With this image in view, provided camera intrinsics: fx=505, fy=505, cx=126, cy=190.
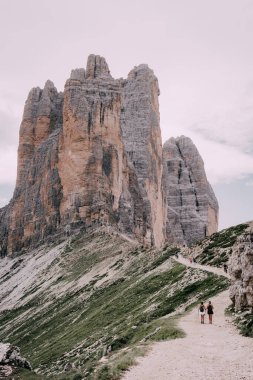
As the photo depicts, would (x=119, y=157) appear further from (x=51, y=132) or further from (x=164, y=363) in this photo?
(x=164, y=363)

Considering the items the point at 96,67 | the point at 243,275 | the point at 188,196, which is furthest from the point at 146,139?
the point at 243,275

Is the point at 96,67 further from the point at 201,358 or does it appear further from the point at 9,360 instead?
the point at 201,358

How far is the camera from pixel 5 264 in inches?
5177

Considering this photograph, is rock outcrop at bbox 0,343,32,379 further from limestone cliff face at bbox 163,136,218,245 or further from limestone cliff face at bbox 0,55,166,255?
limestone cliff face at bbox 163,136,218,245

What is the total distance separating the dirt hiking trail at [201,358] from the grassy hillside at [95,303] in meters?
0.87

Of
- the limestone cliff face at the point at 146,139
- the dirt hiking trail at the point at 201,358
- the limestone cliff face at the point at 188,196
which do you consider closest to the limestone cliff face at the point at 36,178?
the limestone cliff face at the point at 146,139

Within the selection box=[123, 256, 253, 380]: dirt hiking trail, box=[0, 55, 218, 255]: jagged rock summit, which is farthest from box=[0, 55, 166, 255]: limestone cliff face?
box=[123, 256, 253, 380]: dirt hiking trail

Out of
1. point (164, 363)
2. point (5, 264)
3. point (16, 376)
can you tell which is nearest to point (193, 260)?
point (16, 376)

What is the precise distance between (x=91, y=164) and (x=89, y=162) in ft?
2.61

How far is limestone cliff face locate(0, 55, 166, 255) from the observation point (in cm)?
11925

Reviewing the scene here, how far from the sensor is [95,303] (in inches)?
2172

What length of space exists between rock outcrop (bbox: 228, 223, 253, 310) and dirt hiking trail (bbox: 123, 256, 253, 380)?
2036 mm

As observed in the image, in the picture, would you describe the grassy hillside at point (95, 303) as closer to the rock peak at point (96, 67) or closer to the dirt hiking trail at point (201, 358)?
the dirt hiking trail at point (201, 358)

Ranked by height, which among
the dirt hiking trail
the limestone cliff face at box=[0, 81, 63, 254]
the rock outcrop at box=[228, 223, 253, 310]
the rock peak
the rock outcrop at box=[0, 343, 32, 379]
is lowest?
the rock outcrop at box=[0, 343, 32, 379]
